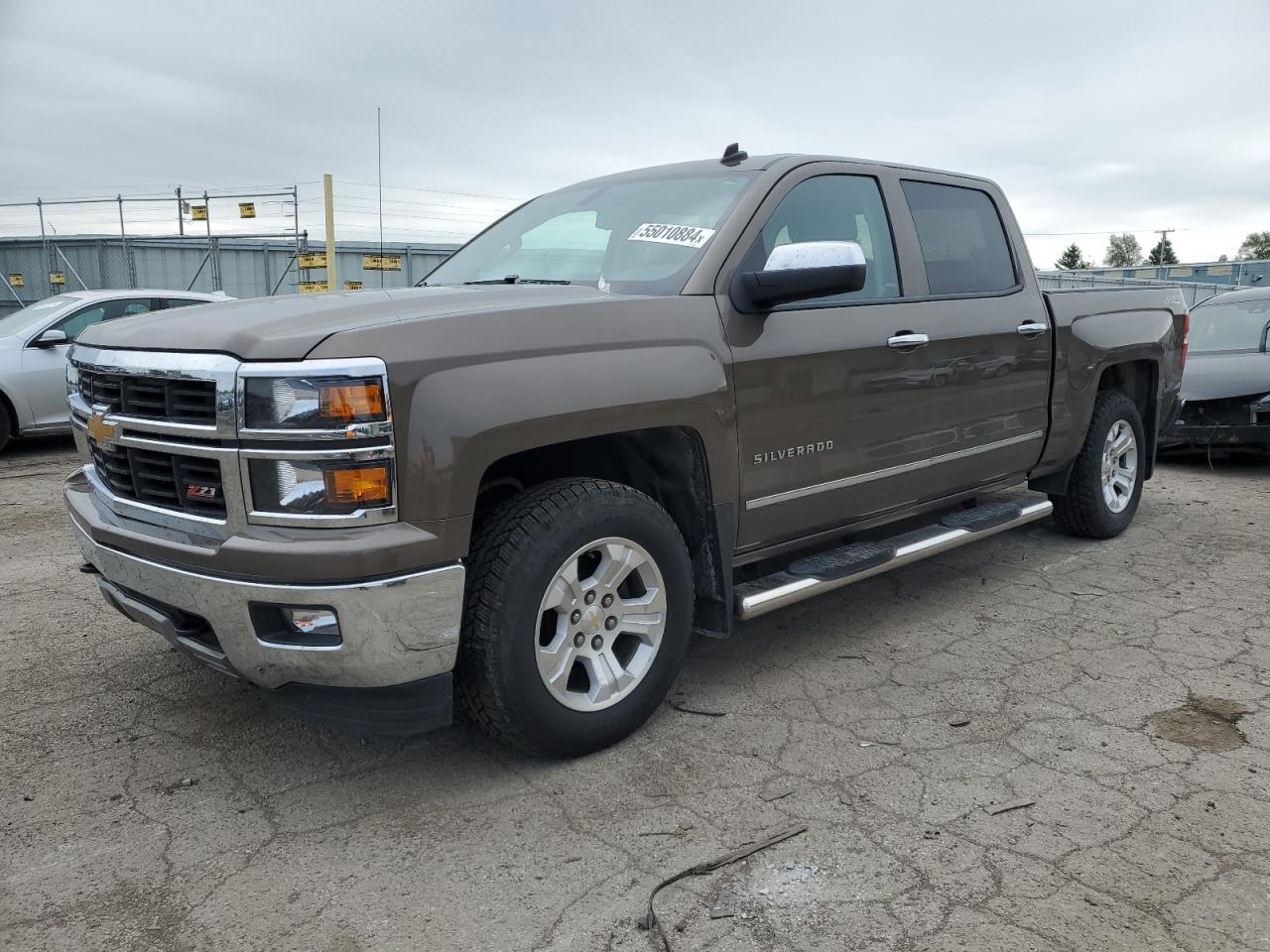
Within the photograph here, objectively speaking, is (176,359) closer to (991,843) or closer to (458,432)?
(458,432)

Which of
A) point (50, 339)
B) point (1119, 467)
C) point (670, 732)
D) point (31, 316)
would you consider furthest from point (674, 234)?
point (31, 316)

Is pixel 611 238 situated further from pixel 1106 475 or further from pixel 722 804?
pixel 1106 475

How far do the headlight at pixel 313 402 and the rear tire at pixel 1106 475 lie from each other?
4.11 m

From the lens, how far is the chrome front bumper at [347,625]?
2.51m

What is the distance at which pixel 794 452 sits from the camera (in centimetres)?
348

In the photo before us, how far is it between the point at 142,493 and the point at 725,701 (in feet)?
6.44

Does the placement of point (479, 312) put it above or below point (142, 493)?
above

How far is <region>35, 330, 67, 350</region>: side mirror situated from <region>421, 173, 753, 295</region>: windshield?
6.07 m

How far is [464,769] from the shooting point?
304cm

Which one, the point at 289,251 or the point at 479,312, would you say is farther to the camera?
the point at 289,251

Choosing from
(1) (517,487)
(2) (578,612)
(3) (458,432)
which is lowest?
(2) (578,612)

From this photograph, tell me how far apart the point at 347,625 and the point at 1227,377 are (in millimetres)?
7533

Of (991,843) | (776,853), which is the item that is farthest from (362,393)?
(991,843)

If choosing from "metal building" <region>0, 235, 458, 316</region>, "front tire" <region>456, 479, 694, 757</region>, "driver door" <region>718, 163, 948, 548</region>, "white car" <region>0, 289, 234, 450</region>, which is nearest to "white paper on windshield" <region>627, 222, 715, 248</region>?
"driver door" <region>718, 163, 948, 548</region>
